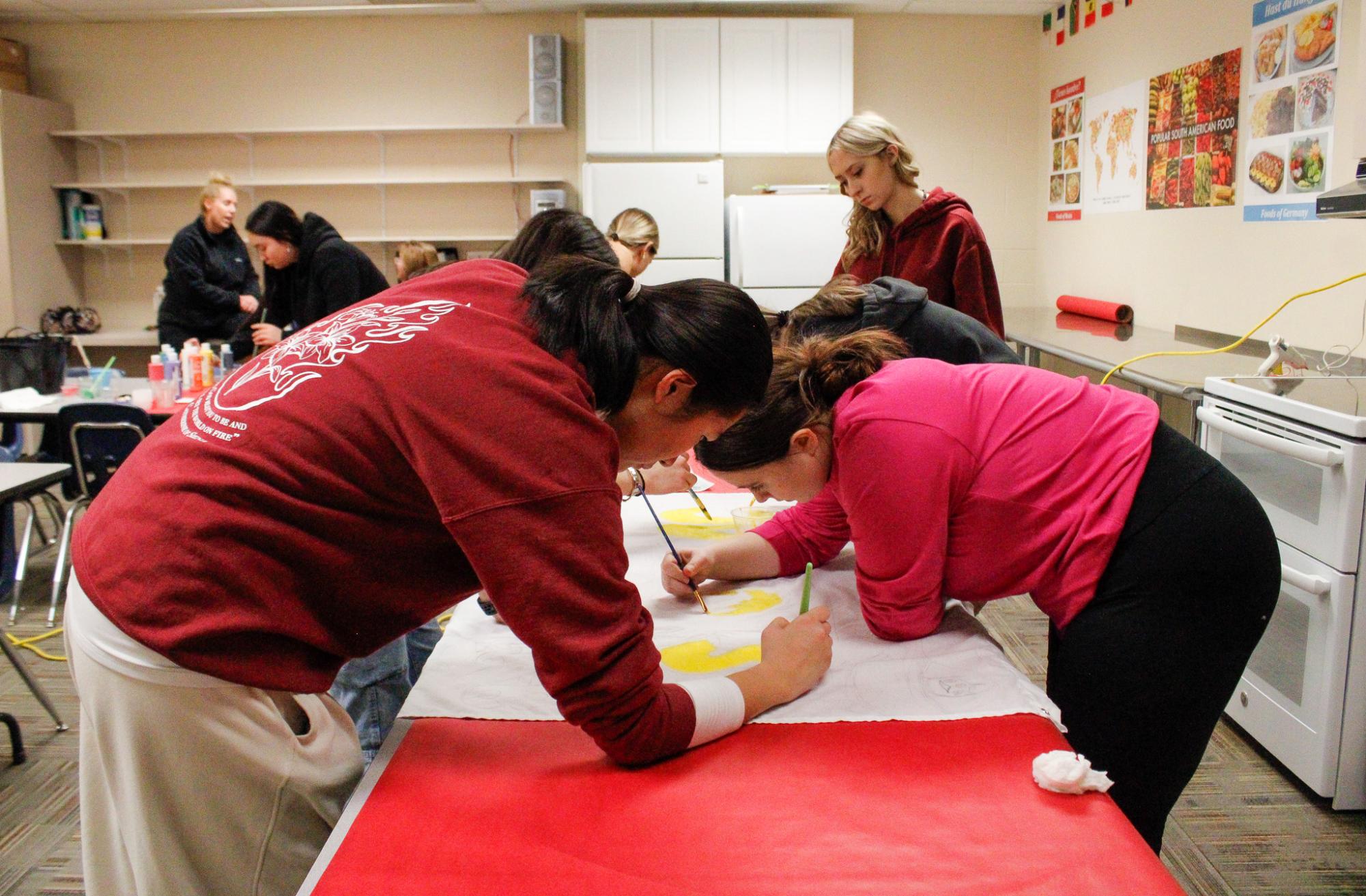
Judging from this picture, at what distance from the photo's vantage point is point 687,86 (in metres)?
5.50

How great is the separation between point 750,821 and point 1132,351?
130 inches

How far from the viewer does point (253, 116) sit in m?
6.16

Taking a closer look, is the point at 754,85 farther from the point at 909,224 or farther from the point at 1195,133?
the point at 909,224

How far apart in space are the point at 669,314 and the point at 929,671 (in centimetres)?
59

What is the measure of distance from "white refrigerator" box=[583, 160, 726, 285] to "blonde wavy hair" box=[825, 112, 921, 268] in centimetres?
266

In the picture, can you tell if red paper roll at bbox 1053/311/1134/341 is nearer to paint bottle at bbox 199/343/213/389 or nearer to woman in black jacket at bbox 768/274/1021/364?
woman in black jacket at bbox 768/274/1021/364

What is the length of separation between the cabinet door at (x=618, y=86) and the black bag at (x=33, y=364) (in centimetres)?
287

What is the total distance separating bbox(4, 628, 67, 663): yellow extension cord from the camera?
313 centimetres

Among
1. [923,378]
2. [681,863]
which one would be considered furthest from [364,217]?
[681,863]

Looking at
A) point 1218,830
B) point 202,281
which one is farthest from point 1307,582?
point 202,281

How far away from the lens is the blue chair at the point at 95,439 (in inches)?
133

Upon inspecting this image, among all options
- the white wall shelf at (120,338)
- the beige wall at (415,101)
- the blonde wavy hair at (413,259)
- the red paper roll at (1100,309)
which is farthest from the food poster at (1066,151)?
the white wall shelf at (120,338)

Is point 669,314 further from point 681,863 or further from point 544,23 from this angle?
point 544,23

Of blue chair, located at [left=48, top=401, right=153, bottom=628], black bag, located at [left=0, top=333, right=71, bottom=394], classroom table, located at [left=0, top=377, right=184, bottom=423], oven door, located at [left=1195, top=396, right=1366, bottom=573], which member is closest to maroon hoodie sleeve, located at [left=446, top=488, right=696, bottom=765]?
oven door, located at [left=1195, top=396, right=1366, bottom=573]
